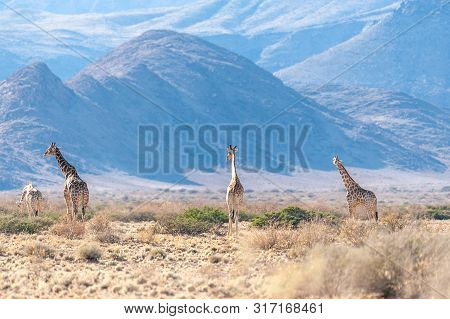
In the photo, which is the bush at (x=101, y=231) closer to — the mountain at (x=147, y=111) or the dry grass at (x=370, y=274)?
the dry grass at (x=370, y=274)

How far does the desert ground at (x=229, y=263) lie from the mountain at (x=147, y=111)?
→ 100 m

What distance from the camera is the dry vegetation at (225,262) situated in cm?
1623

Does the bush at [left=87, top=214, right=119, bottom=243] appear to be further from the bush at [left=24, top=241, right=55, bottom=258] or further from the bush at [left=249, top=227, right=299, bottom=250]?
the bush at [left=249, top=227, right=299, bottom=250]

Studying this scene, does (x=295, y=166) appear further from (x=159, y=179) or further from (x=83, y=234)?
(x=83, y=234)

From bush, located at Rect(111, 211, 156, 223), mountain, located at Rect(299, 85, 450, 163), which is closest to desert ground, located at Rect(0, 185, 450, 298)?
bush, located at Rect(111, 211, 156, 223)

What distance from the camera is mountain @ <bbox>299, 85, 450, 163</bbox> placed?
16800cm

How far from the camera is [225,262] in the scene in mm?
20953

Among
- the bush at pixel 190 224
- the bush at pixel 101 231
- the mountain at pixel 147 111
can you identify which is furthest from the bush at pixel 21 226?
the mountain at pixel 147 111

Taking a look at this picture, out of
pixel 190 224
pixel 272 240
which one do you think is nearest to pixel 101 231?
pixel 190 224

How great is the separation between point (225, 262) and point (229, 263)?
21cm

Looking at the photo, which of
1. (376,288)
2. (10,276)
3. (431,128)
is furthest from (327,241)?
(431,128)

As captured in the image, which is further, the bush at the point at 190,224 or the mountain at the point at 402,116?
the mountain at the point at 402,116
